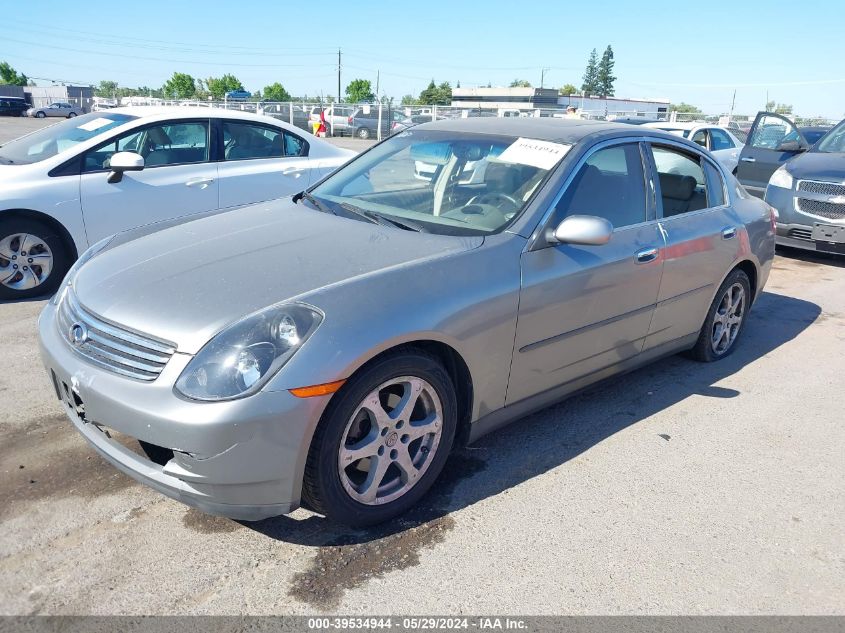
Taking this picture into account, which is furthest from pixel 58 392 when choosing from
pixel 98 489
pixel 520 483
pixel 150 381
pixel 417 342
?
pixel 520 483

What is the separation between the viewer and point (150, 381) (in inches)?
97.5

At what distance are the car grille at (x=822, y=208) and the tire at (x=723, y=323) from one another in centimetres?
395

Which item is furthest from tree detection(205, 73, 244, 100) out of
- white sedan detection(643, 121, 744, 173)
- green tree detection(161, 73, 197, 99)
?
white sedan detection(643, 121, 744, 173)

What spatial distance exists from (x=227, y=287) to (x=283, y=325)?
384 mm

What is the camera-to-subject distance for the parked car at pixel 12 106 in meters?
49.4

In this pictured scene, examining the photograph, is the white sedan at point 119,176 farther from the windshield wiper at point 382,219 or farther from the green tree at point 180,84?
the green tree at point 180,84

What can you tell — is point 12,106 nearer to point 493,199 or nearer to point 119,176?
point 119,176

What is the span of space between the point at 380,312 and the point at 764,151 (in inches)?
376

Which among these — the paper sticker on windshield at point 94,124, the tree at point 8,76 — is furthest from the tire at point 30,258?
the tree at point 8,76

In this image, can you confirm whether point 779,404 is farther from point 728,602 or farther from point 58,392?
point 58,392

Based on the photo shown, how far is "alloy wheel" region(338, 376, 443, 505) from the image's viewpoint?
2723 millimetres

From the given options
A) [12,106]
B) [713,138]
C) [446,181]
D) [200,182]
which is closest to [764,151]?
[713,138]

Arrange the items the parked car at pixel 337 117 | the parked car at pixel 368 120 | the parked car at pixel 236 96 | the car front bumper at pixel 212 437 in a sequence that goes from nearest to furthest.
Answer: the car front bumper at pixel 212 437 → the parked car at pixel 368 120 → the parked car at pixel 337 117 → the parked car at pixel 236 96

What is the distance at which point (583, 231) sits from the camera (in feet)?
10.6
